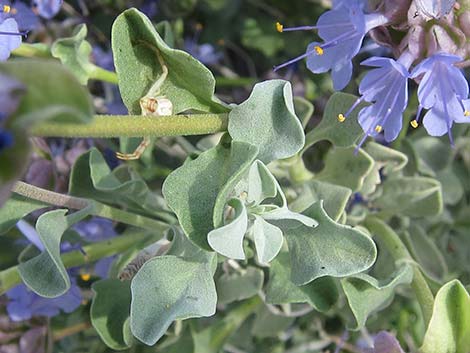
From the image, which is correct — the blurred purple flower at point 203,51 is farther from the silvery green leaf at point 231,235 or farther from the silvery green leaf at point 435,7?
the silvery green leaf at point 231,235

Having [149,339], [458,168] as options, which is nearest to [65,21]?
[458,168]

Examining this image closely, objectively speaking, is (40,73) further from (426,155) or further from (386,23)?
(426,155)

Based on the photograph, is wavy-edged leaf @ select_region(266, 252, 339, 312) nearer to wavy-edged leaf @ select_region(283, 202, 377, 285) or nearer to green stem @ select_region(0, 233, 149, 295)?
wavy-edged leaf @ select_region(283, 202, 377, 285)

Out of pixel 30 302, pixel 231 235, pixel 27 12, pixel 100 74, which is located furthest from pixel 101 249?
pixel 27 12

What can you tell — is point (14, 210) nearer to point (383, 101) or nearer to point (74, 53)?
point (74, 53)

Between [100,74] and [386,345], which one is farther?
[100,74]

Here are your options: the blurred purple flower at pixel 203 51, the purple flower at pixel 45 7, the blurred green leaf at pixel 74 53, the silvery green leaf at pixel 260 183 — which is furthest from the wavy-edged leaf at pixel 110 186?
the blurred purple flower at pixel 203 51
